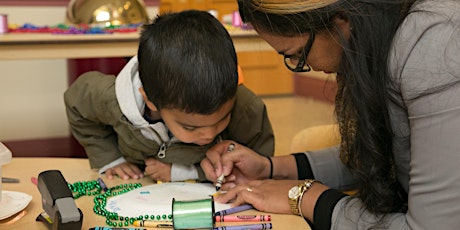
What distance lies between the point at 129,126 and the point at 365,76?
22.7 inches

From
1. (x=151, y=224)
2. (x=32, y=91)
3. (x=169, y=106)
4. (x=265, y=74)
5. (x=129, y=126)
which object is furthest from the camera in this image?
(x=265, y=74)

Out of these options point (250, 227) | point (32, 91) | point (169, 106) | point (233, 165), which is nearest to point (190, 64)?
point (169, 106)

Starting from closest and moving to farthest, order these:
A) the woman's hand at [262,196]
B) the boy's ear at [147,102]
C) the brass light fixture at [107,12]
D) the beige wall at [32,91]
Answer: the woman's hand at [262,196] → the boy's ear at [147,102] → the brass light fixture at [107,12] → the beige wall at [32,91]

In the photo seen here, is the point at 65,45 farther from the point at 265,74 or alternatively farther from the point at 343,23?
the point at 265,74

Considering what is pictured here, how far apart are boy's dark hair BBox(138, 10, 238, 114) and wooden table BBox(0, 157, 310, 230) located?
8.2 inches

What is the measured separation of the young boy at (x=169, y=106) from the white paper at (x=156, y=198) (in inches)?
3.1

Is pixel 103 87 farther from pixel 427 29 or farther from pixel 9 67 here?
pixel 9 67

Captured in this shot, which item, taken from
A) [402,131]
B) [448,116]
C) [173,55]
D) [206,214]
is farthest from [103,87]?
[448,116]

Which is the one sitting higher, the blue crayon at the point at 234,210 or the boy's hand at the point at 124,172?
the blue crayon at the point at 234,210

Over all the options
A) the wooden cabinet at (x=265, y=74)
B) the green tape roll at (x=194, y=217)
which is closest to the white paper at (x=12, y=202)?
the green tape roll at (x=194, y=217)

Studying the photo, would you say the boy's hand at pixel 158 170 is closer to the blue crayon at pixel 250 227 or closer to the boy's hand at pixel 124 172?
the boy's hand at pixel 124 172

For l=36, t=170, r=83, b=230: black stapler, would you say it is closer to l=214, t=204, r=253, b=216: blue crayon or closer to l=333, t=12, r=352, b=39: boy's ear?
l=214, t=204, r=253, b=216: blue crayon

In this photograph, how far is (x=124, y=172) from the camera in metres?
→ 1.28

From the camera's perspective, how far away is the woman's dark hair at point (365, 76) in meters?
0.87
